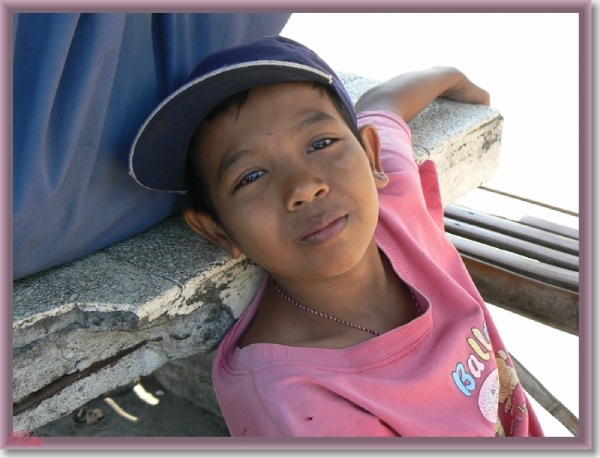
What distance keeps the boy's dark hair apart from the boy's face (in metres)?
0.02

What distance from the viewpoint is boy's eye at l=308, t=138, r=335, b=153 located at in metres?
1.55

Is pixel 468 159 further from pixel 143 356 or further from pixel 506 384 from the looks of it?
pixel 143 356

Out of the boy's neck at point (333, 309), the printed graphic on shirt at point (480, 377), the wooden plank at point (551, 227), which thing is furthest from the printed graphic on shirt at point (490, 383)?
the wooden plank at point (551, 227)

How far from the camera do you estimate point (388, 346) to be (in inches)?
62.8

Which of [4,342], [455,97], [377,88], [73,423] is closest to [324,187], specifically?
[4,342]

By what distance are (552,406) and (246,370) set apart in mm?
1226

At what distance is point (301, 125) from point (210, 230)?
12.9 inches

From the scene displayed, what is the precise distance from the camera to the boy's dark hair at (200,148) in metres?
1.55

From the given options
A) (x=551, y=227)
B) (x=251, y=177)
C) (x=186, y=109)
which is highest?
(x=186, y=109)

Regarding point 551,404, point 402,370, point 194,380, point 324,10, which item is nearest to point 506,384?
point 402,370

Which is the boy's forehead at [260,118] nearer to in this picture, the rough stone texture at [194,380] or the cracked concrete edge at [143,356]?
the cracked concrete edge at [143,356]

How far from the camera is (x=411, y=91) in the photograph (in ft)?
7.36

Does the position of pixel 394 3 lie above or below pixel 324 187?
above

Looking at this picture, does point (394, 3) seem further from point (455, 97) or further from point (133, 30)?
point (455, 97)
